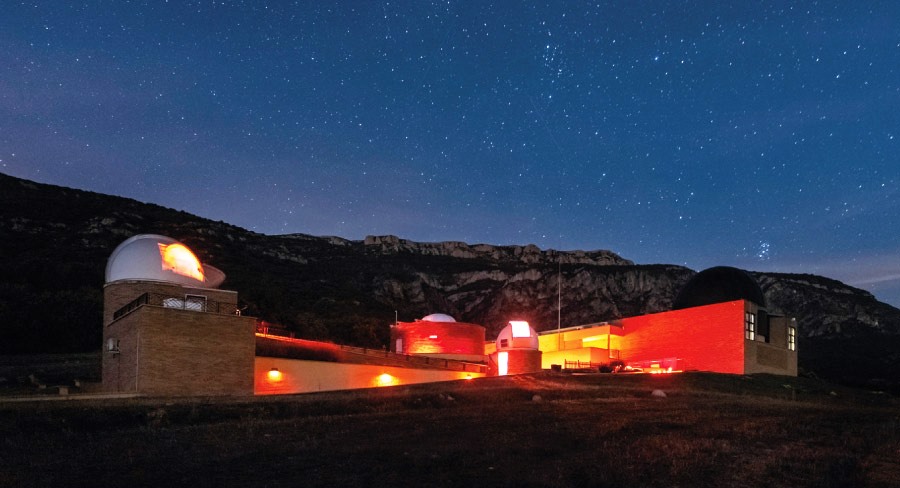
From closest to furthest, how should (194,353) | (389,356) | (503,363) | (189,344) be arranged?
1. (189,344)
2. (194,353)
3. (389,356)
4. (503,363)

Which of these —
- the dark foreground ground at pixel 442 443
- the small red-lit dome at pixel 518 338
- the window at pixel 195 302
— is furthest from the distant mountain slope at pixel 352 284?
the dark foreground ground at pixel 442 443

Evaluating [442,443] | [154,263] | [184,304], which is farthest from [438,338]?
[442,443]

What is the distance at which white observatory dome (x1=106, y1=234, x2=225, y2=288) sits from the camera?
31.2 m

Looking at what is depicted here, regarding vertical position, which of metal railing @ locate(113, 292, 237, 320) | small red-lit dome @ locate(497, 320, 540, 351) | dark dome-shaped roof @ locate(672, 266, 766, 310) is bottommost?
small red-lit dome @ locate(497, 320, 540, 351)

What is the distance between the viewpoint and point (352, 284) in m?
103

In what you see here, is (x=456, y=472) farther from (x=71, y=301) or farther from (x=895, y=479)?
(x=71, y=301)

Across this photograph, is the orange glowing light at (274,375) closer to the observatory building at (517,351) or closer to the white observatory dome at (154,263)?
the white observatory dome at (154,263)

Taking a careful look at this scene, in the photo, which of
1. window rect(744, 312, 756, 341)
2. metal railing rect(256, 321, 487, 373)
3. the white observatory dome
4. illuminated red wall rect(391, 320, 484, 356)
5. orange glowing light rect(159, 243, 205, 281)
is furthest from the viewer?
illuminated red wall rect(391, 320, 484, 356)

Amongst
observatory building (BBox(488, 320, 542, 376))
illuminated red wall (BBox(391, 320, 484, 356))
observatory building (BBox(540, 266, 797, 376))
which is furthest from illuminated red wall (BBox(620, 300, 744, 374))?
illuminated red wall (BBox(391, 320, 484, 356))

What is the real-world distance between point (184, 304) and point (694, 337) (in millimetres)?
31521

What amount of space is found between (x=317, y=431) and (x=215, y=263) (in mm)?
68694

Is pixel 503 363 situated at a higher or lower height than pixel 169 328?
lower

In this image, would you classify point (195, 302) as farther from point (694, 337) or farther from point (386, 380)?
point (694, 337)

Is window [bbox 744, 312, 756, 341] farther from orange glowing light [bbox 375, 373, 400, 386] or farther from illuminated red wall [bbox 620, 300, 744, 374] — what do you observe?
orange glowing light [bbox 375, 373, 400, 386]
